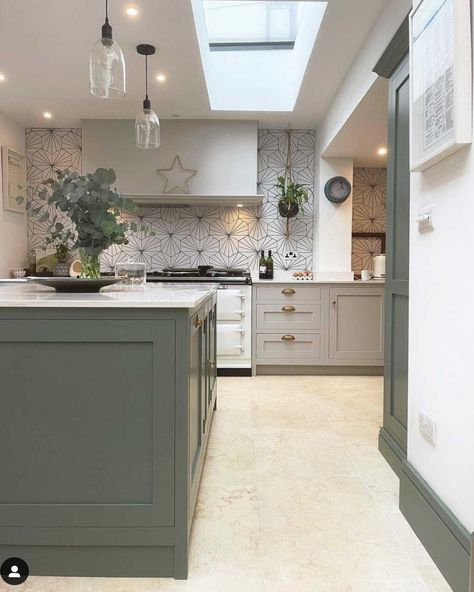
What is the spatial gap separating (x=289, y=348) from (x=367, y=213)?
1807 millimetres

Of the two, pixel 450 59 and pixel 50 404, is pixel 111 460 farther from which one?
pixel 450 59

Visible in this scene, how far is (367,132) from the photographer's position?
3.59 m

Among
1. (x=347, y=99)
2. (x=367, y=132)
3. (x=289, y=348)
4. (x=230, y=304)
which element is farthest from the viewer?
(x=289, y=348)

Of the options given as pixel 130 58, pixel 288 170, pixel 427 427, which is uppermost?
pixel 130 58

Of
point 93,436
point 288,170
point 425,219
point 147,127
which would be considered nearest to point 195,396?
point 93,436

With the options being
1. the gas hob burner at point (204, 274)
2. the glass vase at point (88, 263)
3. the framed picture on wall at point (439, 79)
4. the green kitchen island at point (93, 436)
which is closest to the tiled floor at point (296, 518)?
the green kitchen island at point (93, 436)

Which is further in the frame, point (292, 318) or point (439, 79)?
point (292, 318)

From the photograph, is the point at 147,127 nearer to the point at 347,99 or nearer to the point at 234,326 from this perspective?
the point at 347,99

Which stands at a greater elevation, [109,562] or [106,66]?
[106,66]

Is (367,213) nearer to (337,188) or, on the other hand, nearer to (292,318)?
(337,188)

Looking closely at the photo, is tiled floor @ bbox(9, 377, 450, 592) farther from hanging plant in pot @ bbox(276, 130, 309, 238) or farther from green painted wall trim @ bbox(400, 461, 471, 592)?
hanging plant in pot @ bbox(276, 130, 309, 238)

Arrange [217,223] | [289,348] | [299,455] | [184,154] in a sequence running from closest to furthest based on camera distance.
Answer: [299,455] < [289,348] < [184,154] < [217,223]

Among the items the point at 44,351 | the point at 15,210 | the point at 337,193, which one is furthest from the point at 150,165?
the point at 44,351

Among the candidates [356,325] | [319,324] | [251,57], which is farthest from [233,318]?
[251,57]
